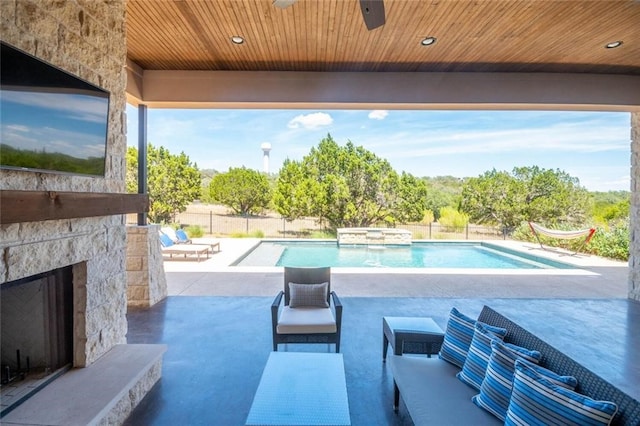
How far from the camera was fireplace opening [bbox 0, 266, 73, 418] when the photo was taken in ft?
6.92

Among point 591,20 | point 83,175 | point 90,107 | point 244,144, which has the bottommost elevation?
point 83,175

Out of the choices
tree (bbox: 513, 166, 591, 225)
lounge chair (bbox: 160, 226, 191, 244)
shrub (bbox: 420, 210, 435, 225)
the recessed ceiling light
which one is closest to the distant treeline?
the recessed ceiling light

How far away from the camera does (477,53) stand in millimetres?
4254

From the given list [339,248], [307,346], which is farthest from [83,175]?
[339,248]

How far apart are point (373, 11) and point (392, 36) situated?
1550 mm

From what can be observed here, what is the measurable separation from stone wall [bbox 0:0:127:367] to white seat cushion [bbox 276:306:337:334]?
1.41 metres

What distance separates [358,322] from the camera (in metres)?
4.06

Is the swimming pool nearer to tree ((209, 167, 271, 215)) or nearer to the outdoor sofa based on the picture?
tree ((209, 167, 271, 215))

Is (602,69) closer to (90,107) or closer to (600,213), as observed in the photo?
(90,107)

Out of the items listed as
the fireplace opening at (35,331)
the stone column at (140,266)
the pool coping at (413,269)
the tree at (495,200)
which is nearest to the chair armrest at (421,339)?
the fireplace opening at (35,331)

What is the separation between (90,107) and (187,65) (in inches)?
107

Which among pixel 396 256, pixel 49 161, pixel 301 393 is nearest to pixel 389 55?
pixel 49 161

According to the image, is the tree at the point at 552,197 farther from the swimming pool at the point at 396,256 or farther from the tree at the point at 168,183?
the tree at the point at 168,183

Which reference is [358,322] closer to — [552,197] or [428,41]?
[428,41]
